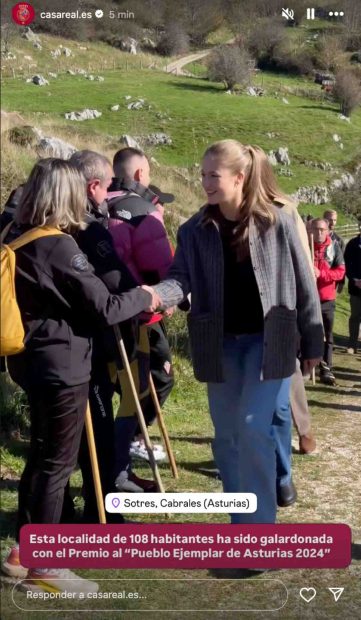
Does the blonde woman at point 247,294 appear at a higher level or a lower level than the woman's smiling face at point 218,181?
lower

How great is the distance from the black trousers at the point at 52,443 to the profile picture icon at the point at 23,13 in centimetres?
153

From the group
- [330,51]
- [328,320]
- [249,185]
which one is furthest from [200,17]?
[328,320]

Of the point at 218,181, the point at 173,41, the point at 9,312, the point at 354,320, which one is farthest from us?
the point at 354,320

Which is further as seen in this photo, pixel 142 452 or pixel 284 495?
Answer: pixel 142 452

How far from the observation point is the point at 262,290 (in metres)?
3.48

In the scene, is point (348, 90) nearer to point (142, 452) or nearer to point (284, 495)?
point (284, 495)

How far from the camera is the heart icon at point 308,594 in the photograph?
3176 mm

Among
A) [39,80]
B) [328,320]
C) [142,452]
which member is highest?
[39,80]

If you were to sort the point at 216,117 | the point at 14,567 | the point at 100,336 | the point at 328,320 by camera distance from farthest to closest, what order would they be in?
the point at 328,320 → the point at 216,117 → the point at 100,336 → the point at 14,567

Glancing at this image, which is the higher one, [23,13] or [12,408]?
[23,13]

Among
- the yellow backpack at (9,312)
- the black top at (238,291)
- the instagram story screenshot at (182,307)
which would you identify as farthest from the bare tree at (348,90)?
the yellow backpack at (9,312)

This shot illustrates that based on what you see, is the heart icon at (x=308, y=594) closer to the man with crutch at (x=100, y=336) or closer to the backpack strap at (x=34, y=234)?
the man with crutch at (x=100, y=336)

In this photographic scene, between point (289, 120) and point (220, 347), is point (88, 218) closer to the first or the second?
point (220, 347)

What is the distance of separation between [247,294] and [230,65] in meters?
1.34
